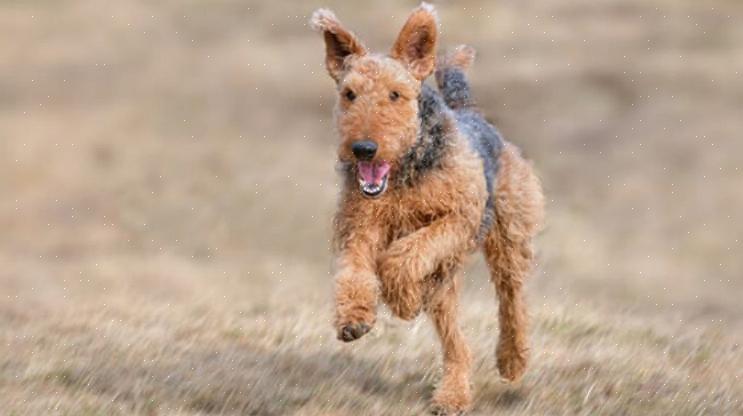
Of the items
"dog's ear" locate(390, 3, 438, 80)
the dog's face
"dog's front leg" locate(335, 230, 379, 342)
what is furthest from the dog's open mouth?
"dog's ear" locate(390, 3, 438, 80)

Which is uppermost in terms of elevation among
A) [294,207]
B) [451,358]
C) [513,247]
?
[513,247]

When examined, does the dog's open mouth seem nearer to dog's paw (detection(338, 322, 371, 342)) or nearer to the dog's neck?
the dog's neck

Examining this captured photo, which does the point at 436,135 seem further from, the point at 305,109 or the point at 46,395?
the point at 305,109

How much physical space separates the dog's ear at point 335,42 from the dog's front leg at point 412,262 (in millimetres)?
771

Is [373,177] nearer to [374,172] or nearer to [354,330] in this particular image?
[374,172]

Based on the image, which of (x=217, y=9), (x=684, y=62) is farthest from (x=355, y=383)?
(x=217, y=9)

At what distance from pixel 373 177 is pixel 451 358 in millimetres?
1253

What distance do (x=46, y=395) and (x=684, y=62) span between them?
16.5m

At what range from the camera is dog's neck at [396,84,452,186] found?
21.2ft

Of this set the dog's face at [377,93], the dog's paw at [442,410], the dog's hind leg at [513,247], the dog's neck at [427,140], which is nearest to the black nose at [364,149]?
the dog's face at [377,93]

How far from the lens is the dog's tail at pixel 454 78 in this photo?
7.60 meters

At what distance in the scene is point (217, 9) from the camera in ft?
79.7

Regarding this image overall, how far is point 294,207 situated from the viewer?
1639 centimetres

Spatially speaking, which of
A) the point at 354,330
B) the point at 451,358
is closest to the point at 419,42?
the point at 354,330
